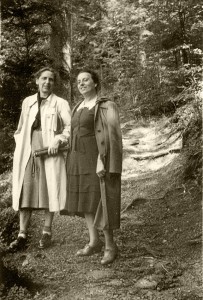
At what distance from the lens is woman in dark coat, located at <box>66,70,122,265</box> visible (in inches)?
153

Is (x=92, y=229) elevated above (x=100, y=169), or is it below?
below

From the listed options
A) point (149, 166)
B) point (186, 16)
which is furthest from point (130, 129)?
point (186, 16)

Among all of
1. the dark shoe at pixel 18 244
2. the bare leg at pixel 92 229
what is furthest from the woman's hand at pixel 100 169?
the dark shoe at pixel 18 244

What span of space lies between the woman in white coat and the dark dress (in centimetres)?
25

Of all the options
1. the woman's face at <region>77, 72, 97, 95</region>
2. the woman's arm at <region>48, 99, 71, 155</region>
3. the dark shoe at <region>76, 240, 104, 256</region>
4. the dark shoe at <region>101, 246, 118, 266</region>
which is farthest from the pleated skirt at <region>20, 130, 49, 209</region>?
the dark shoe at <region>101, 246, 118, 266</region>

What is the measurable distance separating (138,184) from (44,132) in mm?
2244

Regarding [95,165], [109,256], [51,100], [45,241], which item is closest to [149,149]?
[51,100]

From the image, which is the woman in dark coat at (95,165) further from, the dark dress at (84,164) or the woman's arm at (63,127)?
the woman's arm at (63,127)

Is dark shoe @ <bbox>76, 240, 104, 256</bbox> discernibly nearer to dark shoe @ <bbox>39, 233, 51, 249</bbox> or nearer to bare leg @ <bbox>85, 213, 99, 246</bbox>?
bare leg @ <bbox>85, 213, 99, 246</bbox>

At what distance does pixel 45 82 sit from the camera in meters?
4.32

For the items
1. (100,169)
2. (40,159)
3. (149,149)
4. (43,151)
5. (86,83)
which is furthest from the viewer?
(149,149)

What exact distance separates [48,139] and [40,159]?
27 cm

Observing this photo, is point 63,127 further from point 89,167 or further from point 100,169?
point 100,169

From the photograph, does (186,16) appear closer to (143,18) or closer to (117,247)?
(143,18)
